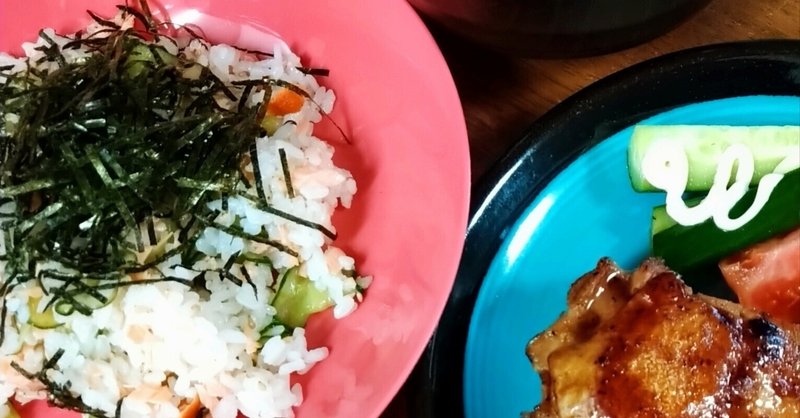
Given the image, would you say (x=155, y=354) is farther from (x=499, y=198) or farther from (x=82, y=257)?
(x=499, y=198)

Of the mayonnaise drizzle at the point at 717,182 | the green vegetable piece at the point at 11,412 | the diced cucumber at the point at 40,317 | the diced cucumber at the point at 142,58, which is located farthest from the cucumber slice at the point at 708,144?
the green vegetable piece at the point at 11,412

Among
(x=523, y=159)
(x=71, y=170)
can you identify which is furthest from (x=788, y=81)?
(x=71, y=170)

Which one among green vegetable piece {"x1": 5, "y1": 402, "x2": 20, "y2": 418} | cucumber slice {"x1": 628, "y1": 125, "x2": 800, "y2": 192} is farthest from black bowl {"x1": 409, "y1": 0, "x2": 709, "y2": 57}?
green vegetable piece {"x1": 5, "y1": 402, "x2": 20, "y2": 418}

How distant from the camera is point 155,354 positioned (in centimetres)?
134

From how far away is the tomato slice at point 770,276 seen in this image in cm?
144

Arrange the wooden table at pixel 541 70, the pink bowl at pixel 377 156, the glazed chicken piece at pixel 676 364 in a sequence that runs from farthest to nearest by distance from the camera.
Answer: the wooden table at pixel 541 70 → the pink bowl at pixel 377 156 → the glazed chicken piece at pixel 676 364

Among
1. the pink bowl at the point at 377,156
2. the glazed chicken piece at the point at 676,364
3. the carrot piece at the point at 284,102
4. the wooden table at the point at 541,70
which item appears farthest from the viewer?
the wooden table at the point at 541,70

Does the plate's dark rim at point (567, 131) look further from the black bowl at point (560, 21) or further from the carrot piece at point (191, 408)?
the carrot piece at point (191, 408)

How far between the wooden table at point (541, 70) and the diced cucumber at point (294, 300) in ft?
1.38

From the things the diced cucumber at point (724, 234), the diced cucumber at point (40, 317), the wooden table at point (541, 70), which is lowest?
the diced cucumber at point (724, 234)

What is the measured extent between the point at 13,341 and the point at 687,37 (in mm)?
1334

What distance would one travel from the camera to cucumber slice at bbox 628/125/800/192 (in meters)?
1.47

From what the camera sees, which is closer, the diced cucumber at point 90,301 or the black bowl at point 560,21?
the black bowl at point 560,21

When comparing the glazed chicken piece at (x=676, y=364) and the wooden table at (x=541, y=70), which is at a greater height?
the wooden table at (x=541, y=70)
